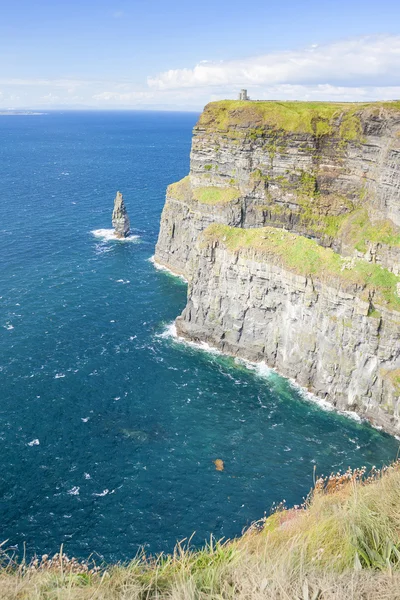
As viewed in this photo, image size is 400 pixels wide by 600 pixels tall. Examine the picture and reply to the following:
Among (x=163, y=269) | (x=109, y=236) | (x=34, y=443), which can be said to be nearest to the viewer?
(x=34, y=443)

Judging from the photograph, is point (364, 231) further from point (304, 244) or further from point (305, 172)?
point (305, 172)

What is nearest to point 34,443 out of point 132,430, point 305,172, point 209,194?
point 132,430

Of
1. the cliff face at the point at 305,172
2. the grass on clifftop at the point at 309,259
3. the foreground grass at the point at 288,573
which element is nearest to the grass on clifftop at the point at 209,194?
the cliff face at the point at 305,172

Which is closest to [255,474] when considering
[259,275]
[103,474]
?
[103,474]

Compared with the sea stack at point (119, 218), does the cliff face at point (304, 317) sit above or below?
below

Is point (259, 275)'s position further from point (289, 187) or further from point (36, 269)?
point (36, 269)

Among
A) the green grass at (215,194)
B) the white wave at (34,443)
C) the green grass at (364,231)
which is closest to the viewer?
the white wave at (34,443)

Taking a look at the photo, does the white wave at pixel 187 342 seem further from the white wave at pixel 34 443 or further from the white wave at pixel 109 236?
the white wave at pixel 109 236
